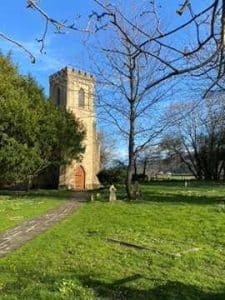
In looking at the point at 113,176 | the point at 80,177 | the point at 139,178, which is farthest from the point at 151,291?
the point at 139,178

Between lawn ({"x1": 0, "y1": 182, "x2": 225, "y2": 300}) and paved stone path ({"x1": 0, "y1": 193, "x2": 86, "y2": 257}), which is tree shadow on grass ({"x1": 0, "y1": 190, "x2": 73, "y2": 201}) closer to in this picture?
paved stone path ({"x1": 0, "y1": 193, "x2": 86, "y2": 257})

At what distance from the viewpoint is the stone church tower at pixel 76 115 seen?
175 ft

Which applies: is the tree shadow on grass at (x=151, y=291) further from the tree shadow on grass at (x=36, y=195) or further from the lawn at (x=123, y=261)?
the tree shadow on grass at (x=36, y=195)

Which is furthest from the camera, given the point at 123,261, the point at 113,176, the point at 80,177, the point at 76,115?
the point at 80,177

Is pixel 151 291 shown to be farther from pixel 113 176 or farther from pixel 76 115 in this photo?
pixel 113 176

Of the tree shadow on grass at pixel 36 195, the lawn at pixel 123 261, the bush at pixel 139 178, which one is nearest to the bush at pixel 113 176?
the bush at pixel 139 178

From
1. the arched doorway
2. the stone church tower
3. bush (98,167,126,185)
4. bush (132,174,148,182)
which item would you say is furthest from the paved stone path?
bush (132,174,148,182)

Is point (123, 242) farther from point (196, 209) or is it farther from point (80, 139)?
point (80, 139)

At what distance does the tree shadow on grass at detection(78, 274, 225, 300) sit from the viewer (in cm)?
951

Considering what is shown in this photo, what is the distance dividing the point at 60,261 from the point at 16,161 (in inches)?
893

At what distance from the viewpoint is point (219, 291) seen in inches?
406

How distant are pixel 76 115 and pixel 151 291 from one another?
4419 centimetres

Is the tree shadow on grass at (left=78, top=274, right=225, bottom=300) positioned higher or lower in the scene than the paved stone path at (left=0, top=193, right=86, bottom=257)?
lower

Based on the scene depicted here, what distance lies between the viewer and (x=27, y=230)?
16484 mm
